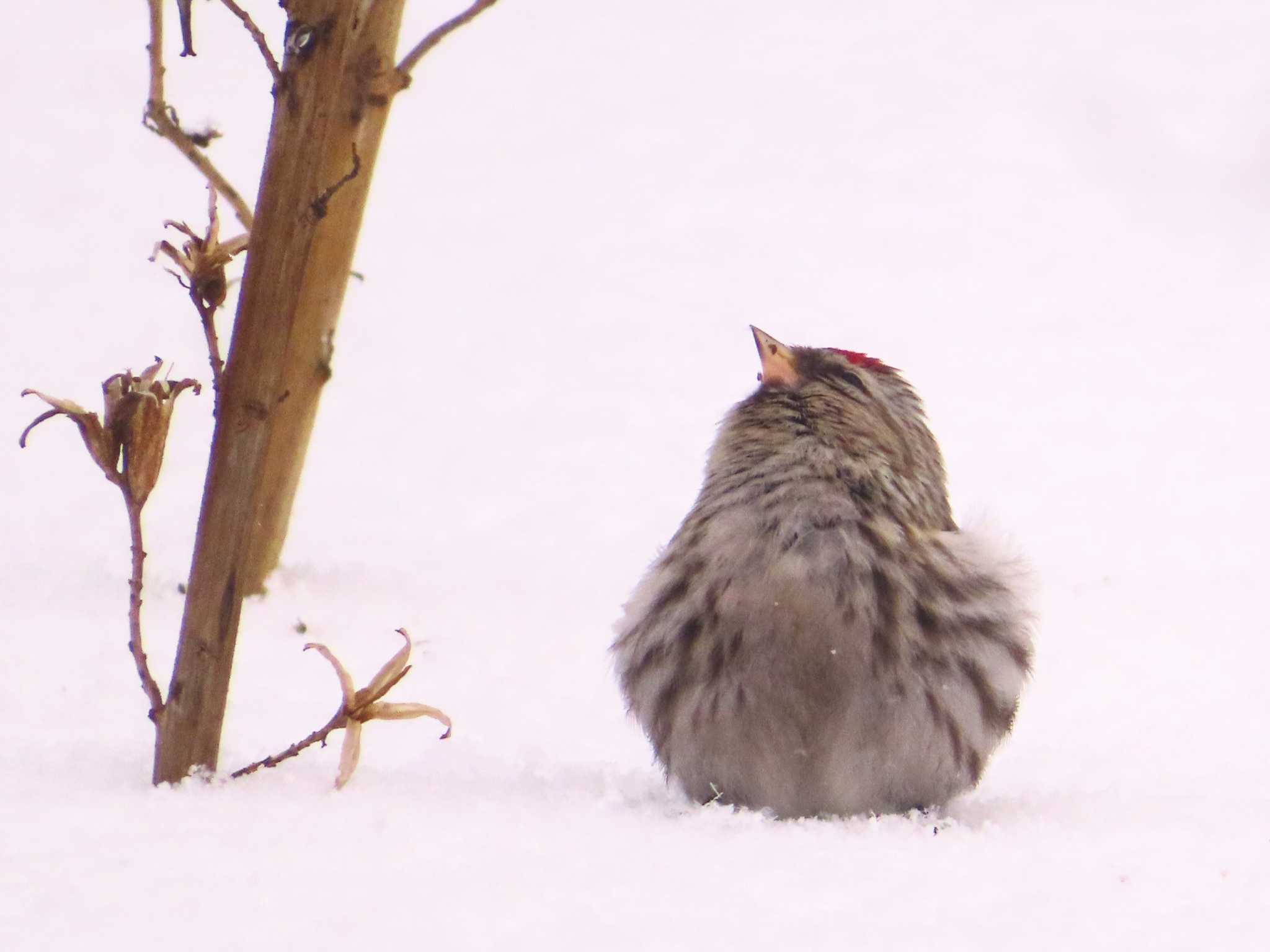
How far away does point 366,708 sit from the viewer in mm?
1937

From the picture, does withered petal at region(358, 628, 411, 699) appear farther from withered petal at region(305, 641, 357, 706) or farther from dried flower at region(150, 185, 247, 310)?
Result: dried flower at region(150, 185, 247, 310)

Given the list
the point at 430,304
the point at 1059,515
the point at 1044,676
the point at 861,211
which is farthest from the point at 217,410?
the point at 861,211

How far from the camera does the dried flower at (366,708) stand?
1907 mm

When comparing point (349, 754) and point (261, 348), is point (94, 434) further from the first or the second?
point (349, 754)

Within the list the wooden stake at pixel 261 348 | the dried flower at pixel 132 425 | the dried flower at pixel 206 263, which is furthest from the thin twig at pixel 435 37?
the dried flower at pixel 132 425

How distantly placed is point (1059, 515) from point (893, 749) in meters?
2.58

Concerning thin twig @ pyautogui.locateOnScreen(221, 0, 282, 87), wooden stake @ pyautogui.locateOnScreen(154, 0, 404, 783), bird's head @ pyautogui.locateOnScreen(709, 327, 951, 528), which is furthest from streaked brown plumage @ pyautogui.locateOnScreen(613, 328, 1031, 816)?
thin twig @ pyautogui.locateOnScreen(221, 0, 282, 87)

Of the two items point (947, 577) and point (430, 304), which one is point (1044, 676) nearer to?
point (947, 577)

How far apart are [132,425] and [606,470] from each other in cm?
276

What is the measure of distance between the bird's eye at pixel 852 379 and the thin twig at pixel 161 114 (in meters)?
0.89

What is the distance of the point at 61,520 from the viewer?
3797 mm

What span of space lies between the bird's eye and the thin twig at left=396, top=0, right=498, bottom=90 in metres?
0.75

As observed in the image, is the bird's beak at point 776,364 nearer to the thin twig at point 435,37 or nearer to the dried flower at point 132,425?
the thin twig at point 435,37

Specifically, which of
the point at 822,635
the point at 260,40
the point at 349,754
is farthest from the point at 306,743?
the point at 260,40
